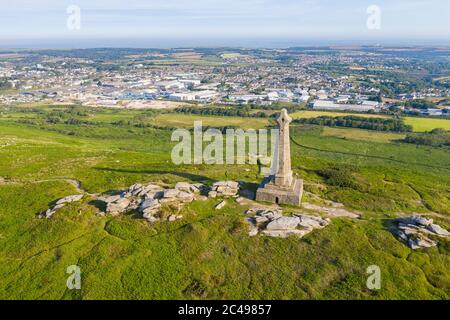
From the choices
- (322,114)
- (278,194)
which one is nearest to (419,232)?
(278,194)

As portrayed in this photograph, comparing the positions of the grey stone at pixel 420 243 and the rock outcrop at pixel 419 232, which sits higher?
the rock outcrop at pixel 419 232

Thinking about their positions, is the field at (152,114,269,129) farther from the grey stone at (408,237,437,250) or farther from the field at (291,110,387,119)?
the grey stone at (408,237,437,250)

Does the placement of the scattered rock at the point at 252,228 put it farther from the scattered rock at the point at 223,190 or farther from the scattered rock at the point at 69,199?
the scattered rock at the point at 69,199

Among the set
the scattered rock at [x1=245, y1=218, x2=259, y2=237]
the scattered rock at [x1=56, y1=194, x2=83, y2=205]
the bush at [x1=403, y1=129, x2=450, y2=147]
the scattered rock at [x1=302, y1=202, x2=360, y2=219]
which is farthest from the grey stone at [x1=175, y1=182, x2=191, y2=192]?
the bush at [x1=403, y1=129, x2=450, y2=147]

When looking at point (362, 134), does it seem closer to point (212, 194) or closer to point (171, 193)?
point (212, 194)

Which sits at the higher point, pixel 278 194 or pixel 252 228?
pixel 278 194

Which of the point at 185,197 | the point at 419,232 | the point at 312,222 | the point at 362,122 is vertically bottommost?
the point at 419,232

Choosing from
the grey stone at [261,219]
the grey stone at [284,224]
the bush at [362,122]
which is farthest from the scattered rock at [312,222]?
the bush at [362,122]
